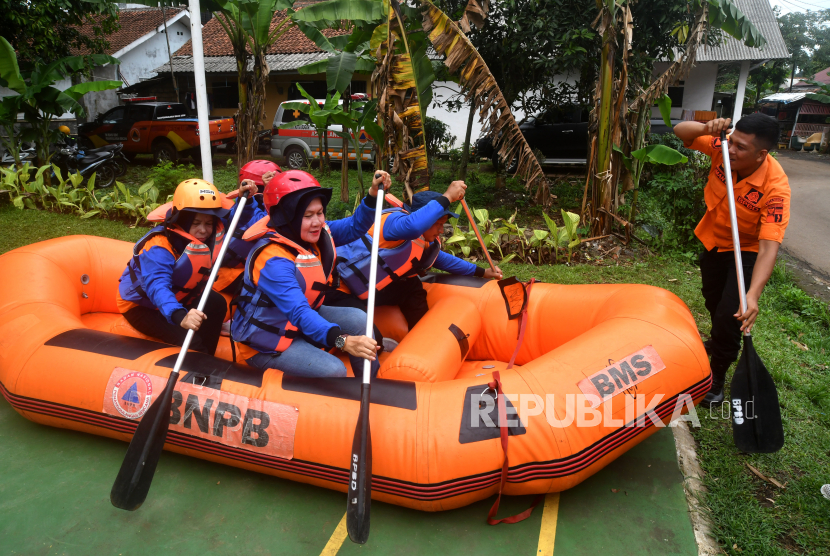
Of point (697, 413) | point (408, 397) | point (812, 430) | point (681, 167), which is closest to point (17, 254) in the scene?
point (408, 397)

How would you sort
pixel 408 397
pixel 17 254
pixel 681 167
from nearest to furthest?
pixel 408 397
pixel 17 254
pixel 681 167

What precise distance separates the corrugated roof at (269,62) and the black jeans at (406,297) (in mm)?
14567

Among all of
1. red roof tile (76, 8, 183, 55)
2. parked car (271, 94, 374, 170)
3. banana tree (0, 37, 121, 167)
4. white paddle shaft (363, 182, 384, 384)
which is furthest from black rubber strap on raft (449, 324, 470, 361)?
red roof tile (76, 8, 183, 55)

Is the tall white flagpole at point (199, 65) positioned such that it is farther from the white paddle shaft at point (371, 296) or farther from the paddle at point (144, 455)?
the paddle at point (144, 455)

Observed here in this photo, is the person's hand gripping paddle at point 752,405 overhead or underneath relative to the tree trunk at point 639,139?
underneath

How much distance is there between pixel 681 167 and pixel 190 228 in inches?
281

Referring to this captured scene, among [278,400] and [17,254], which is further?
[17,254]

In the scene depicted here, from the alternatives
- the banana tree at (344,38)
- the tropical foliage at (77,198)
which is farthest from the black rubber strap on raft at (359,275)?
the tropical foliage at (77,198)

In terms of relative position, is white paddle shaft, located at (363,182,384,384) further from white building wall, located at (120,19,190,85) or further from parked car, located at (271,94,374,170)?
white building wall, located at (120,19,190,85)

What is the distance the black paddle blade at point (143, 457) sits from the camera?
2766mm

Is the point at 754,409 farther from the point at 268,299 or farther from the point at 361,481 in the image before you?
the point at 268,299

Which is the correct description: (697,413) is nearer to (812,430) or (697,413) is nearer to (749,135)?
(812,430)

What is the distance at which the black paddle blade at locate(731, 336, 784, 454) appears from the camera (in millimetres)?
Answer: 3227

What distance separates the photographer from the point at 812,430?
369cm
